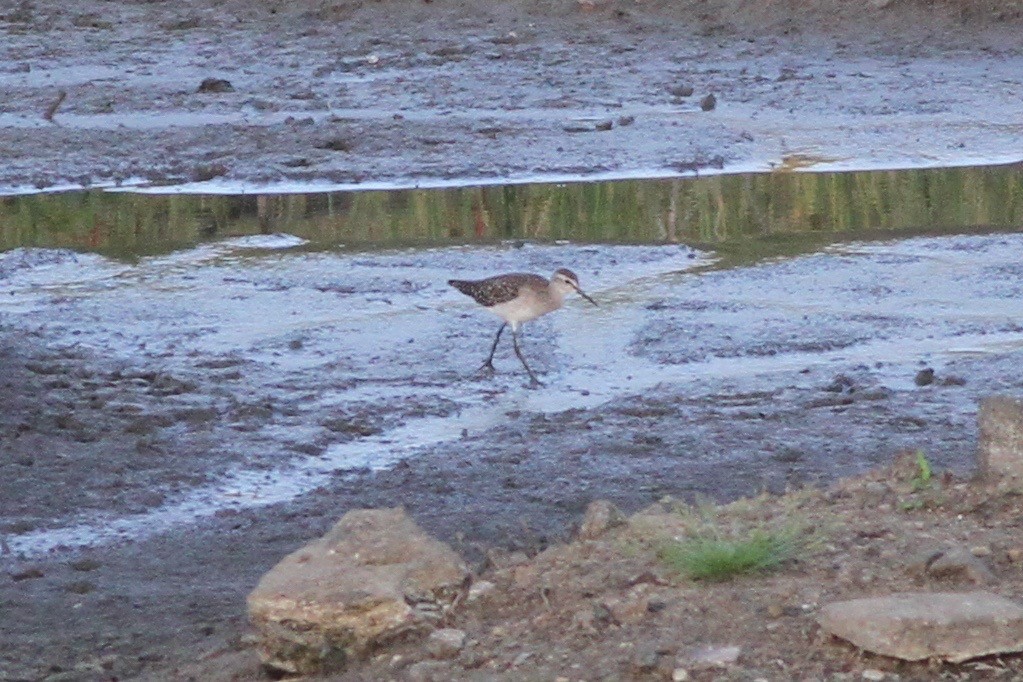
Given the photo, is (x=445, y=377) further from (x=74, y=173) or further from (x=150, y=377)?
(x=74, y=173)

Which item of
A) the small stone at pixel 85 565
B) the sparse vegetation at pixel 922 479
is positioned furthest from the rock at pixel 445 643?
the small stone at pixel 85 565

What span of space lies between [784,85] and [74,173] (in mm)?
5640

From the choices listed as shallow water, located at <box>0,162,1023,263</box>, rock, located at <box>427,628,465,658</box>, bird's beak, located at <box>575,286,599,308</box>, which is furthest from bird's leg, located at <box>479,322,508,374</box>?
rock, located at <box>427,628,465,658</box>

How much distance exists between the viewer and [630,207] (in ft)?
41.0

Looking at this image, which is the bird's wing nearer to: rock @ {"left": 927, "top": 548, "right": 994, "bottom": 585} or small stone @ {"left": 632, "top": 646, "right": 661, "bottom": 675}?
rock @ {"left": 927, "top": 548, "right": 994, "bottom": 585}

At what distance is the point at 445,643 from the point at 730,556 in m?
0.77

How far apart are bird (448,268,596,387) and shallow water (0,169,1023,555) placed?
0.15m

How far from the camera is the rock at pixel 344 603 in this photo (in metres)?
5.33

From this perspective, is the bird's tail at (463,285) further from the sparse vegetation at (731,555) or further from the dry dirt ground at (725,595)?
the sparse vegetation at (731,555)

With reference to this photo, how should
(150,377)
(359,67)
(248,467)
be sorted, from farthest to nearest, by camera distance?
(359,67) < (150,377) < (248,467)

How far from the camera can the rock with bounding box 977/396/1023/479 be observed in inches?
235

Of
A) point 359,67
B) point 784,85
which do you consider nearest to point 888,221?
point 784,85

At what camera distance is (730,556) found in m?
5.34

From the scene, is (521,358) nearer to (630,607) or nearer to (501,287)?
(501,287)
